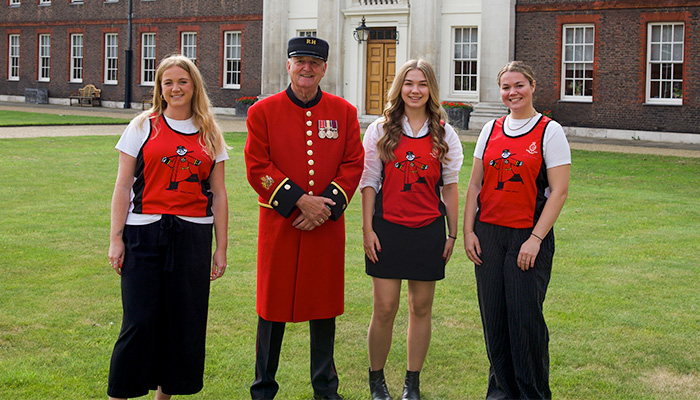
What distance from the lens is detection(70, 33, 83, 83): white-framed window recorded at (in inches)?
1358

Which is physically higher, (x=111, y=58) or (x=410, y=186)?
(x=111, y=58)

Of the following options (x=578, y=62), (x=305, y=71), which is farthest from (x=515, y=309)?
(x=578, y=62)

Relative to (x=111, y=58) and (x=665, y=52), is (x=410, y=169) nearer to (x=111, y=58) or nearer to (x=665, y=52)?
(x=665, y=52)

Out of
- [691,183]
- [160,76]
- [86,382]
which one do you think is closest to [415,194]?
[160,76]

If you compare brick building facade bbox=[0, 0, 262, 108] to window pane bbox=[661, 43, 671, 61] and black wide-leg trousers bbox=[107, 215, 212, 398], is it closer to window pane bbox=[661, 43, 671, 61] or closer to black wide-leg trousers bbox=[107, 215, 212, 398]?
Answer: window pane bbox=[661, 43, 671, 61]

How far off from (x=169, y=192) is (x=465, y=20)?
2185 centimetres

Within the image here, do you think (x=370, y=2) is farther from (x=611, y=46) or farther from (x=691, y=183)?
(x=691, y=183)

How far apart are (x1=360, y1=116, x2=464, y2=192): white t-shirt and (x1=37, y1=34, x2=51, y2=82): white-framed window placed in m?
34.7

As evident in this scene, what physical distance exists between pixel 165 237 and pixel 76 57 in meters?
33.8

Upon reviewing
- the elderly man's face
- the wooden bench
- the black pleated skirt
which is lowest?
the black pleated skirt

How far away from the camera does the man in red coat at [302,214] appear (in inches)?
159

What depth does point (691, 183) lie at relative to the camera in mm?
12969

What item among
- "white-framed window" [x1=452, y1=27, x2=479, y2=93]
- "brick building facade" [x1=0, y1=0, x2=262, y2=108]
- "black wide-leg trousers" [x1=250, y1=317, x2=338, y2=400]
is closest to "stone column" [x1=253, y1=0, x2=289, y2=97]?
"brick building facade" [x1=0, y1=0, x2=262, y2=108]

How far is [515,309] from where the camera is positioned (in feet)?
12.6
